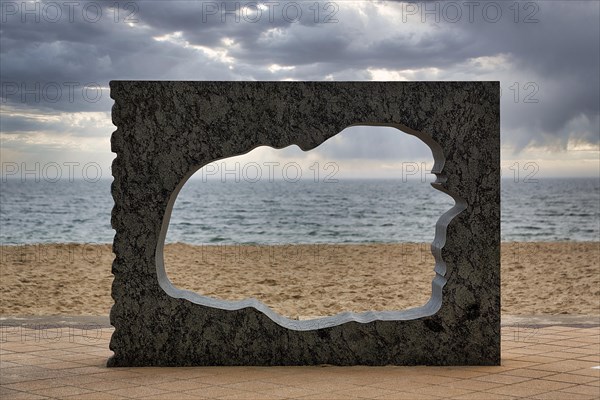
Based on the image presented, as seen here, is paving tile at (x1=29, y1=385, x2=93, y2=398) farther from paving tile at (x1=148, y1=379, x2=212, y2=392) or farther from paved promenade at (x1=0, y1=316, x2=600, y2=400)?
paving tile at (x1=148, y1=379, x2=212, y2=392)

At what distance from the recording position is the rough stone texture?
642 cm

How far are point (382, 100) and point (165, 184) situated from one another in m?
2.00

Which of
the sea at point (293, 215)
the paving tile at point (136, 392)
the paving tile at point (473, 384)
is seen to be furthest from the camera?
the sea at point (293, 215)

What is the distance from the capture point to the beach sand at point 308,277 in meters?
11.4

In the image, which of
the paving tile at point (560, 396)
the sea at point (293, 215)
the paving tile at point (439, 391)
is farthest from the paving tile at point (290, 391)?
the sea at point (293, 215)

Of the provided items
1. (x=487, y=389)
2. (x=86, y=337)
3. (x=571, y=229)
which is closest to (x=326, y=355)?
(x=487, y=389)

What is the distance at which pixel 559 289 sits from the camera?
1256 centimetres

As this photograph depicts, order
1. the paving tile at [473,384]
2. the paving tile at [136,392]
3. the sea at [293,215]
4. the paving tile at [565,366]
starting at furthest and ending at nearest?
the sea at [293,215], the paving tile at [565,366], the paving tile at [473,384], the paving tile at [136,392]

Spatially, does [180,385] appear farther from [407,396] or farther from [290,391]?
[407,396]

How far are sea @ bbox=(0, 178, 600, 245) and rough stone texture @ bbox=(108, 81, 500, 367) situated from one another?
24.3 m

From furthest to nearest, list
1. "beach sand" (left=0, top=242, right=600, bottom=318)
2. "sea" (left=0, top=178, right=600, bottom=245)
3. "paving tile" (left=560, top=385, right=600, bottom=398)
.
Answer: "sea" (left=0, top=178, right=600, bottom=245) → "beach sand" (left=0, top=242, right=600, bottom=318) → "paving tile" (left=560, top=385, right=600, bottom=398)

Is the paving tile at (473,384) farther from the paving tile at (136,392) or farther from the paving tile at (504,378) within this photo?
the paving tile at (136,392)

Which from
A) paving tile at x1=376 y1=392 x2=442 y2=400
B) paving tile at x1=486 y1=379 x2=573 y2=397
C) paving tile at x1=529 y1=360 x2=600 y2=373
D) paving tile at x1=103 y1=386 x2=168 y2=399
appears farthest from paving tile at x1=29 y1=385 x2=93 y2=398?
paving tile at x1=529 y1=360 x2=600 y2=373

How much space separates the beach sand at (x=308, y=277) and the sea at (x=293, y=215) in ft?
41.5
